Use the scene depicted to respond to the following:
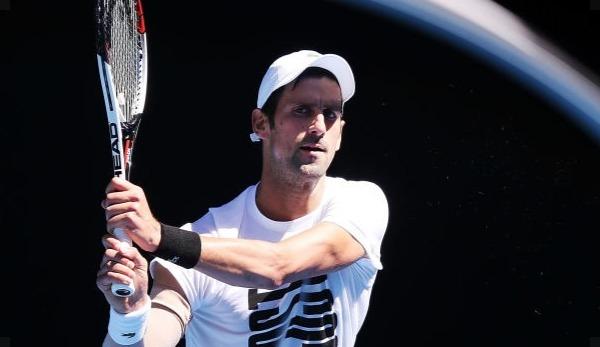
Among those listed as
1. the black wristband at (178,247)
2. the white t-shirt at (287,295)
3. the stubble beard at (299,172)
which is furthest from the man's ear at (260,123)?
the black wristband at (178,247)

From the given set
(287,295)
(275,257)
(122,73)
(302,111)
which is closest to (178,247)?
(275,257)

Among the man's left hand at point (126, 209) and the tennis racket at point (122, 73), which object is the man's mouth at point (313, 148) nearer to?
the tennis racket at point (122, 73)

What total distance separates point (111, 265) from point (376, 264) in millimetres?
960

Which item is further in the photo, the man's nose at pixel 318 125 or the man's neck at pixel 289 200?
the man's neck at pixel 289 200

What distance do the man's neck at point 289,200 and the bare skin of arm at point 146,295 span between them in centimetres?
39

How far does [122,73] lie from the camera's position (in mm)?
2918

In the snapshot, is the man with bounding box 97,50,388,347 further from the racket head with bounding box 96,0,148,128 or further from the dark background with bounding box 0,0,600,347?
the racket head with bounding box 96,0,148,128

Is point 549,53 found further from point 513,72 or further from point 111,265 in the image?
point 111,265

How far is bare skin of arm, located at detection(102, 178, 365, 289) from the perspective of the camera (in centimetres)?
254

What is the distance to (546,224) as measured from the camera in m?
3.78

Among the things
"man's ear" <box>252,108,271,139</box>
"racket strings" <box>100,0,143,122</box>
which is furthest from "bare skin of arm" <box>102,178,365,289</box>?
"man's ear" <box>252,108,271,139</box>

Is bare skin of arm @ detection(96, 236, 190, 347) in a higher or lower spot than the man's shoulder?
lower

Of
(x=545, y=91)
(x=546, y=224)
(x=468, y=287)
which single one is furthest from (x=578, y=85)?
(x=468, y=287)

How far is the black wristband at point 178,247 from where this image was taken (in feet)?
8.79
